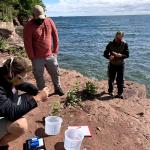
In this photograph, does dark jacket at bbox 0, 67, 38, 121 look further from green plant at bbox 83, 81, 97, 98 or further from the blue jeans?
green plant at bbox 83, 81, 97, 98

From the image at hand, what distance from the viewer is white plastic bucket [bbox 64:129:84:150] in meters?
5.74

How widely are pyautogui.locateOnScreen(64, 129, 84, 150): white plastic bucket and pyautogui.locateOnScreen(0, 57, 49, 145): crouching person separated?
864mm

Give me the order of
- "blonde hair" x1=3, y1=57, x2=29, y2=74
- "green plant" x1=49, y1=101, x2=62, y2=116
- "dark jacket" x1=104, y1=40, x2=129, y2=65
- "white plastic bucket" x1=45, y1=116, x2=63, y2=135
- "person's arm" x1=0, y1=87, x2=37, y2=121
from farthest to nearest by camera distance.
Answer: "dark jacket" x1=104, y1=40, x2=129, y2=65
"green plant" x1=49, y1=101, x2=62, y2=116
"white plastic bucket" x1=45, y1=116, x2=63, y2=135
"person's arm" x1=0, y1=87, x2=37, y2=121
"blonde hair" x1=3, y1=57, x2=29, y2=74

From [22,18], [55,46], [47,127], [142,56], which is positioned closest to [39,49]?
[55,46]

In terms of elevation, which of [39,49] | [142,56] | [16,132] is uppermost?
[39,49]

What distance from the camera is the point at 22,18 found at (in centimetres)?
4206

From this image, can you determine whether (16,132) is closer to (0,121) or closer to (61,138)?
(0,121)

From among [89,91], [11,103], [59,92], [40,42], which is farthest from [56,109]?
[11,103]

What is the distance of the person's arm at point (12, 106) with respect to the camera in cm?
494

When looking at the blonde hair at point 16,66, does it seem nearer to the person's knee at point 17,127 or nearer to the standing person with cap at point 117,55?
the person's knee at point 17,127

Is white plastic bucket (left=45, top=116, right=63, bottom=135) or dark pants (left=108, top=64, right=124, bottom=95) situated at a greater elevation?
dark pants (left=108, top=64, right=124, bottom=95)

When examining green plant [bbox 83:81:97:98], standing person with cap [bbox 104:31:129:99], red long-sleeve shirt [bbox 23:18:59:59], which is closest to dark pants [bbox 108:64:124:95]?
standing person with cap [bbox 104:31:129:99]

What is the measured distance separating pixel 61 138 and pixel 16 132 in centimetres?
127

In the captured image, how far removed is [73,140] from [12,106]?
1.28 m
